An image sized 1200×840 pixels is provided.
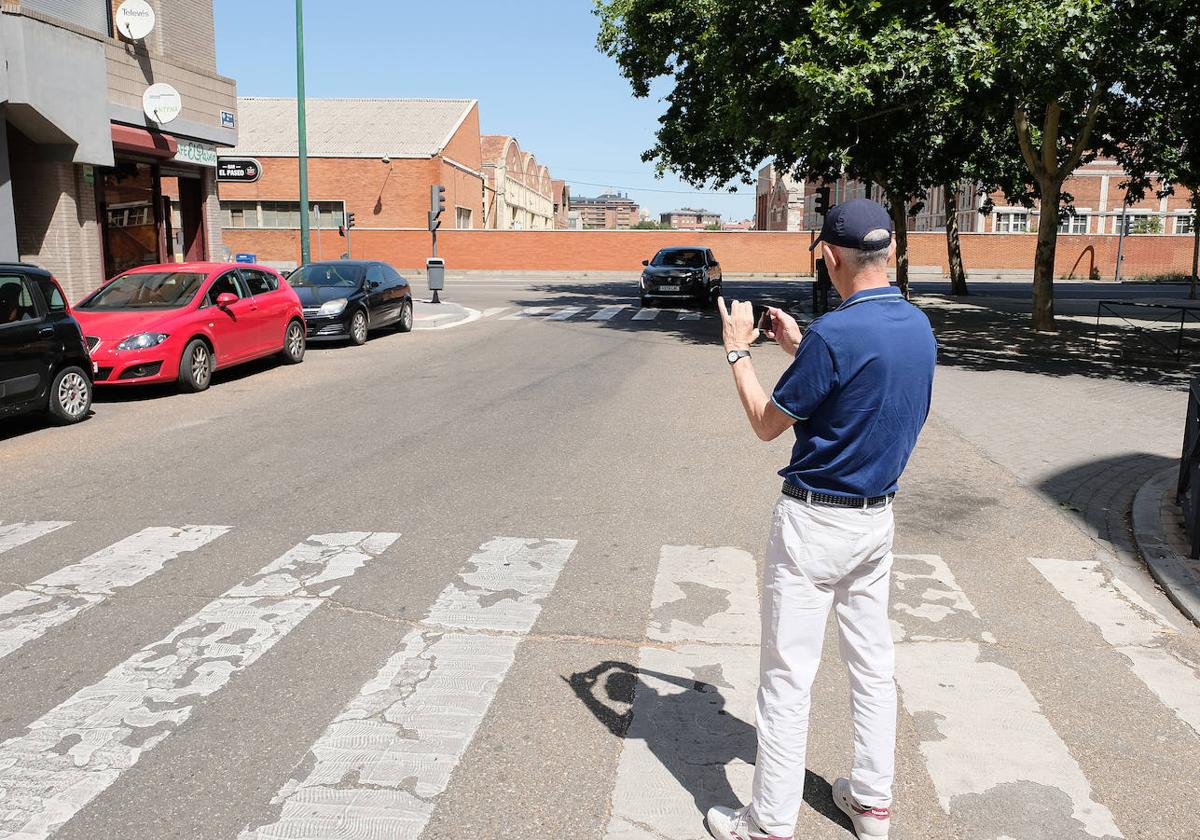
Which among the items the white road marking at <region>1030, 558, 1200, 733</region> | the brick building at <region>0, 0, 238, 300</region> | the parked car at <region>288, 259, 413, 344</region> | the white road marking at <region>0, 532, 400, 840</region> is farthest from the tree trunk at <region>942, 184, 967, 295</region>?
the white road marking at <region>0, 532, 400, 840</region>

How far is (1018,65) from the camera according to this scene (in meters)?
14.0

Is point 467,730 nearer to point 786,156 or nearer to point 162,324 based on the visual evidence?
point 162,324

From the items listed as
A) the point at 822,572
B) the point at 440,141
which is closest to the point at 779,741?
the point at 822,572

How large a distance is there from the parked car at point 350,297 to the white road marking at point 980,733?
13961 mm

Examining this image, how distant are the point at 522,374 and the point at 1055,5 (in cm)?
896

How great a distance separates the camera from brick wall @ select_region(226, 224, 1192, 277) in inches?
2146

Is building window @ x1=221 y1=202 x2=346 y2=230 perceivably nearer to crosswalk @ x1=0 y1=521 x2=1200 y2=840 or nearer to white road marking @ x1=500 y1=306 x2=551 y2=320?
white road marking @ x1=500 y1=306 x2=551 y2=320

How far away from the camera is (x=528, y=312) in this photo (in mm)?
26359

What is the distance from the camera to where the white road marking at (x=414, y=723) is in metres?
3.14

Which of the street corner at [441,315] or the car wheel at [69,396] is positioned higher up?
the street corner at [441,315]

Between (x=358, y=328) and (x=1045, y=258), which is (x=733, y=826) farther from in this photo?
(x=1045, y=258)

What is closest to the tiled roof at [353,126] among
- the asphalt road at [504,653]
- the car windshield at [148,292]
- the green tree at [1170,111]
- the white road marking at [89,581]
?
the green tree at [1170,111]

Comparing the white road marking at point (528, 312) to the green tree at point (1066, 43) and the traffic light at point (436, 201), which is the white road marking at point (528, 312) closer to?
the traffic light at point (436, 201)

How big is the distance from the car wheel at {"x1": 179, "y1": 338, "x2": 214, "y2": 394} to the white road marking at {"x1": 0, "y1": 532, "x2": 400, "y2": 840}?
7218mm
